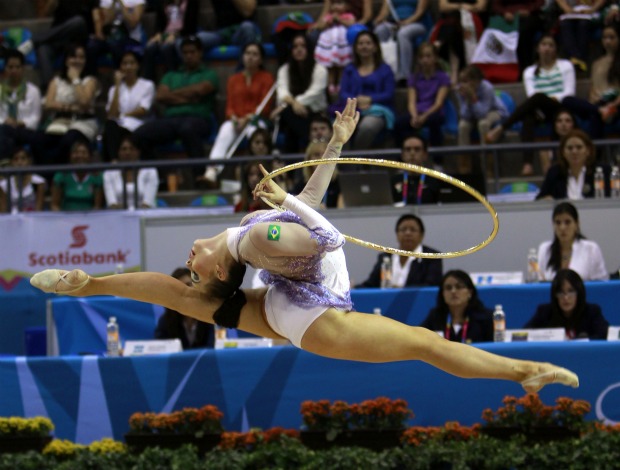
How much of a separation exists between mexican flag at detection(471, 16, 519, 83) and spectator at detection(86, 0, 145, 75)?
400cm

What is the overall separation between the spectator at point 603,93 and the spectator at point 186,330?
4.49 meters

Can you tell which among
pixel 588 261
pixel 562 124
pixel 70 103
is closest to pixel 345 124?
pixel 588 261

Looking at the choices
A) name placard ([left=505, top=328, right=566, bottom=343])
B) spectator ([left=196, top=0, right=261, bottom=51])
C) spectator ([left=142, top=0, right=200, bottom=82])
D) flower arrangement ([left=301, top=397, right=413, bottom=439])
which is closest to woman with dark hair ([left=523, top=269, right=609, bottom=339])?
name placard ([left=505, top=328, right=566, bottom=343])

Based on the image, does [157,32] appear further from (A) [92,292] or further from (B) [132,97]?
(A) [92,292]

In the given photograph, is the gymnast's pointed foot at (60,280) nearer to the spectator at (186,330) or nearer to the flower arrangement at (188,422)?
the flower arrangement at (188,422)

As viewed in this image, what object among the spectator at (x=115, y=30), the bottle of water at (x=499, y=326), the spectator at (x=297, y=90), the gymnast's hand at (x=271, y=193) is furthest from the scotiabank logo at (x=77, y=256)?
the gymnast's hand at (x=271, y=193)

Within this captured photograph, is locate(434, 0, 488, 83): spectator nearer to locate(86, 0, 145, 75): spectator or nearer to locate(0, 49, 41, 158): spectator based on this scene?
locate(86, 0, 145, 75): spectator

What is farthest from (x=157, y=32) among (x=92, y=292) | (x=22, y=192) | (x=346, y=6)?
(x=92, y=292)

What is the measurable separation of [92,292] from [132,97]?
7.06 metres

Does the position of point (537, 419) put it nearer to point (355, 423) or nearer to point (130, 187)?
point (355, 423)

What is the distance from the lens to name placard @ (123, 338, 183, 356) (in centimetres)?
891

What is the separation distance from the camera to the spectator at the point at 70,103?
13.0 metres

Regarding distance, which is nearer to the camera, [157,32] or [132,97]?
[132,97]

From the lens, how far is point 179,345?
8.94m
